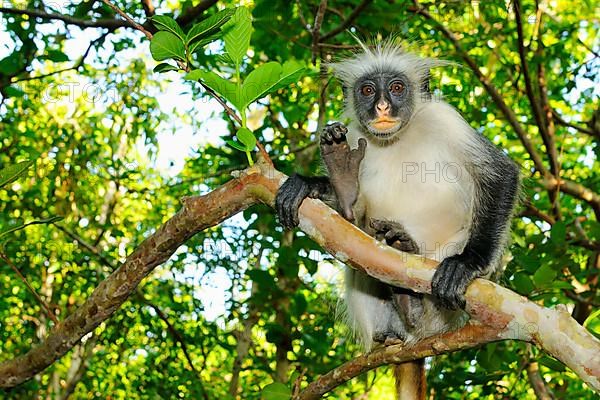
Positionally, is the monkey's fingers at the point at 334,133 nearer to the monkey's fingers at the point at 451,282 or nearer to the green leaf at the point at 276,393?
the monkey's fingers at the point at 451,282

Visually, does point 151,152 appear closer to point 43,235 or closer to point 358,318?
point 43,235

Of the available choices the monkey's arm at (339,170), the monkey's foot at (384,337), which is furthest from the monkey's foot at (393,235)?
the monkey's foot at (384,337)

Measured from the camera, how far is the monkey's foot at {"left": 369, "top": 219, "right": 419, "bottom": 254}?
13.5 ft

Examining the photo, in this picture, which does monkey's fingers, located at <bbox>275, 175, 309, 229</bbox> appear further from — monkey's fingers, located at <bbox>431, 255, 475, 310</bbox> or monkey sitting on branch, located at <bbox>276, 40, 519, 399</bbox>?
monkey's fingers, located at <bbox>431, 255, 475, 310</bbox>

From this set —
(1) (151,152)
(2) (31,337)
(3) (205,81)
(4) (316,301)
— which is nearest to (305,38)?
(1) (151,152)

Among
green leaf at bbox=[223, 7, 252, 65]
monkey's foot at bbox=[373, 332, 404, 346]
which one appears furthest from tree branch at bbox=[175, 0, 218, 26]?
green leaf at bbox=[223, 7, 252, 65]

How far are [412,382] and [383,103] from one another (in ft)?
5.84

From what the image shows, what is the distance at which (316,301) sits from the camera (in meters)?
6.95

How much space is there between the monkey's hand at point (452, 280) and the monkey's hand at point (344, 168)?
86 centimetres

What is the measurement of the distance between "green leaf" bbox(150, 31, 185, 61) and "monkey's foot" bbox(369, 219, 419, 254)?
1989mm

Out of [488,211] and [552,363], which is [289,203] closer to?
[488,211]

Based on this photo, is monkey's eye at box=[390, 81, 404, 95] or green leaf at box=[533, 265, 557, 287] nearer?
green leaf at box=[533, 265, 557, 287]

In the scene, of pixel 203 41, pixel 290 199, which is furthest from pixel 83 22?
pixel 203 41

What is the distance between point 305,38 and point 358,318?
339cm
